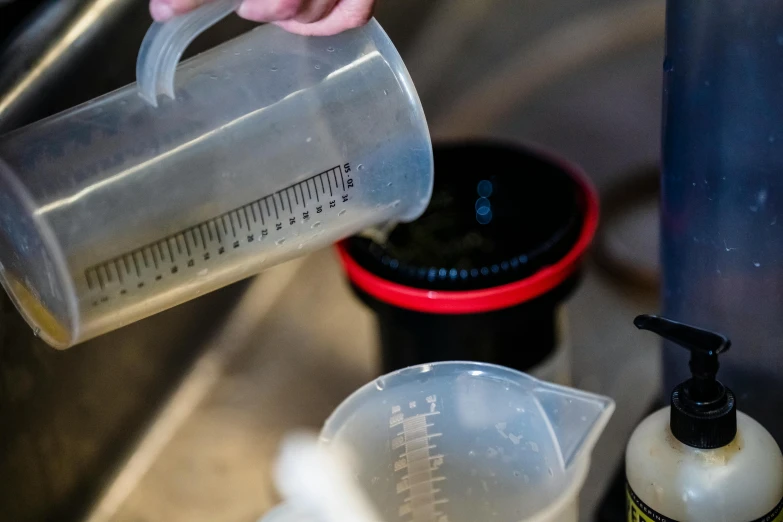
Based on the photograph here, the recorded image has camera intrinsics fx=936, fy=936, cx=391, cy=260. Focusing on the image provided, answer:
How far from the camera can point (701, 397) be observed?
1.48ft

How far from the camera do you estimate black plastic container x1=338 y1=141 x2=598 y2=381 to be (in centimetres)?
60

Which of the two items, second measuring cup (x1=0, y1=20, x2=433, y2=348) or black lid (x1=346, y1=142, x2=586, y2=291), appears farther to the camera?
black lid (x1=346, y1=142, x2=586, y2=291)

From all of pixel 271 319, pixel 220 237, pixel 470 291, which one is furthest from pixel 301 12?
pixel 271 319

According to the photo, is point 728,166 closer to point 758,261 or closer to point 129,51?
point 758,261

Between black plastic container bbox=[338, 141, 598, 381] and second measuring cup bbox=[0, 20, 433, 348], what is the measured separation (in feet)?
0.34

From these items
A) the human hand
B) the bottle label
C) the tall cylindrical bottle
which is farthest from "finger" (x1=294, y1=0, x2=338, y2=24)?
the bottle label

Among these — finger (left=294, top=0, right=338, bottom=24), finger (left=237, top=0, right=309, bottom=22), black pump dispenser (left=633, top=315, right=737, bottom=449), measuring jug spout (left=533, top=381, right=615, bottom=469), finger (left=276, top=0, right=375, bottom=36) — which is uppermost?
finger (left=237, top=0, right=309, bottom=22)

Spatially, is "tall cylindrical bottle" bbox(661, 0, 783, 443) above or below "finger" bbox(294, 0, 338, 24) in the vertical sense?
below

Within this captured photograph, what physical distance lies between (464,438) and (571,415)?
7 cm

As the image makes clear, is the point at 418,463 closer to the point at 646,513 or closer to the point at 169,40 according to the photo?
the point at 646,513

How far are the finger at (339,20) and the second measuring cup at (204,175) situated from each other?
2cm

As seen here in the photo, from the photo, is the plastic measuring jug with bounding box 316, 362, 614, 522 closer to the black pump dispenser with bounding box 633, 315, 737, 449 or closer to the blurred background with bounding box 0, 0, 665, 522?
the black pump dispenser with bounding box 633, 315, 737, 449

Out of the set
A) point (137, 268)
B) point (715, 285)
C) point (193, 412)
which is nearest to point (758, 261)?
point (715, 285)

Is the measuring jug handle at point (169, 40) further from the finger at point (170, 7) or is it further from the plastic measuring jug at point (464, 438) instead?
the plastic measuring jug at point (464, 438)
